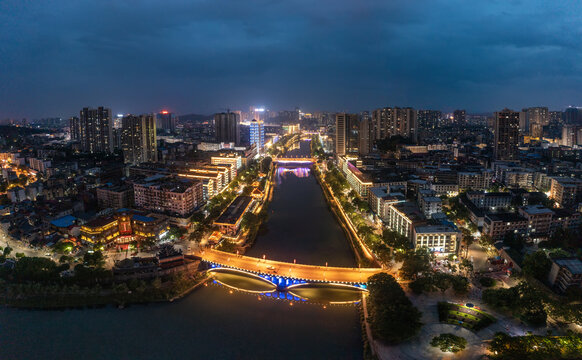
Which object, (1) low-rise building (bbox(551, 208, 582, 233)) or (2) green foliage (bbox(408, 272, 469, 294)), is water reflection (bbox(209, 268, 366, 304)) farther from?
(1) low-rise building (bbox(551, 208, 582, 233))

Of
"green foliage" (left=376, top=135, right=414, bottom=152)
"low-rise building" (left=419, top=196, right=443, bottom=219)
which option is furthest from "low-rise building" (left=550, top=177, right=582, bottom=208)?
"green foliage" (left=376, top=135, right=414, bottom=152)

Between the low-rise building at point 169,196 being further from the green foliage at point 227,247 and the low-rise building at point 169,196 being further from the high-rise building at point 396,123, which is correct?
the high-rise building at point 396,123

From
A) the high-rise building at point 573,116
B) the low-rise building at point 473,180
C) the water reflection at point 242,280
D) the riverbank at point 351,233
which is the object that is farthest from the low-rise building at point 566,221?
the high-rise building at point 573,116

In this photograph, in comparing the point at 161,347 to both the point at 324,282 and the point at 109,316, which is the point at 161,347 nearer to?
the point at 109,316

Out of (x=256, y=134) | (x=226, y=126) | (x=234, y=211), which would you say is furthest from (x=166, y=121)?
(x=234, y=211)

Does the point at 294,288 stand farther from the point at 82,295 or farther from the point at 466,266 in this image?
the point at 82,295

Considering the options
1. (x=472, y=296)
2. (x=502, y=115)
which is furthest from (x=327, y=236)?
(x=502, y=115)
